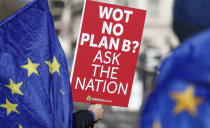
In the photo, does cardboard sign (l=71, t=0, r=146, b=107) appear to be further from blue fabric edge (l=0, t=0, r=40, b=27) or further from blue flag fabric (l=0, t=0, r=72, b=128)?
blue fabric edge (l=0, t=0, r=40, b=27)

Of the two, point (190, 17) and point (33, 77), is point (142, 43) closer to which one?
point (33, 77)

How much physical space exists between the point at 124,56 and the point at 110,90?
28 cm

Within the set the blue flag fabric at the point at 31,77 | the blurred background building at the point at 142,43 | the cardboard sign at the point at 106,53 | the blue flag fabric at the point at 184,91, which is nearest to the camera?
the blue flag fabric at the point at 184,91

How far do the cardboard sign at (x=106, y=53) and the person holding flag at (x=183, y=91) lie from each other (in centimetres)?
160

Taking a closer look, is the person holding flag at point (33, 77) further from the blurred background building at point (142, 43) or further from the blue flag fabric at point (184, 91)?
the blurred background building at point (142, 43)

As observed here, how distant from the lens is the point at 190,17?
218 cm

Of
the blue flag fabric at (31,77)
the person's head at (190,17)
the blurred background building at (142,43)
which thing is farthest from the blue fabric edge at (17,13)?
the blurred background building at (142,43)

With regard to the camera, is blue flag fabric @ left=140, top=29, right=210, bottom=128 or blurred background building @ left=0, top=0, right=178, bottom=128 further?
blurred background building @ left=0, top=0, right=178, bottom=128

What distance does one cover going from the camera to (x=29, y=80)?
3084 millimetres

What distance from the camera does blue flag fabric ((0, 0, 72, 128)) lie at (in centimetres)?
302

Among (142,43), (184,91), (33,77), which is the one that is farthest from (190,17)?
(142,43)

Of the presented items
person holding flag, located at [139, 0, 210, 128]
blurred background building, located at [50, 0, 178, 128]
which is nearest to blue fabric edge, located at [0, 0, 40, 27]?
person holding flag, located at [139, 0, 210, 128]

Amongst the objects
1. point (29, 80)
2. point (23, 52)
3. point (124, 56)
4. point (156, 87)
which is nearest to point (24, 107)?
point (29, 80)

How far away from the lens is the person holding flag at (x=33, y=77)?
3.03m
